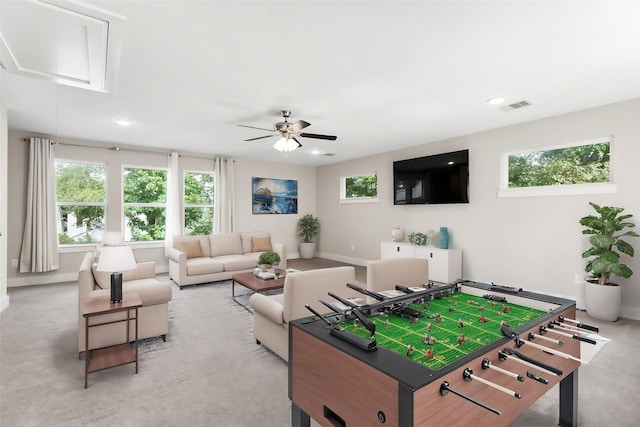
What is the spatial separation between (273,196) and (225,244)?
224 centimetres

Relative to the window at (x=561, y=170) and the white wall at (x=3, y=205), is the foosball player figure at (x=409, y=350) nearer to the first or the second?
the window at (x=561, y=170)

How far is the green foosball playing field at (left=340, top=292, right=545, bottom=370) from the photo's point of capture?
47.4 inches

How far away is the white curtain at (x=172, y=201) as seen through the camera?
6.46 meters

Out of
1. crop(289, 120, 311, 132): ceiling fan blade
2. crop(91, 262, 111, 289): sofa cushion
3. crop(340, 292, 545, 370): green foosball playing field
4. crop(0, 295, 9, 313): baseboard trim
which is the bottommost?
crop(0, 295, 9, 313): baseboard trim

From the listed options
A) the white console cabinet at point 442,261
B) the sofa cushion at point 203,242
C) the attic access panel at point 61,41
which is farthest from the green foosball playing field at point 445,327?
the sofa cushion at point 203,242

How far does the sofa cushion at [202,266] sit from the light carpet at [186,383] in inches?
67.0

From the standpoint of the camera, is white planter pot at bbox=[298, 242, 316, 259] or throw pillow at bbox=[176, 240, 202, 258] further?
white planter pot at bbox=[298, 242, 316, 259]

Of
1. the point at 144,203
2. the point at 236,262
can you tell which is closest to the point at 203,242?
the point at 236,262

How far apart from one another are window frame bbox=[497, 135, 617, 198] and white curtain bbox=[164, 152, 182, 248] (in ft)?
19.8

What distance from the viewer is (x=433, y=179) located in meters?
5.66

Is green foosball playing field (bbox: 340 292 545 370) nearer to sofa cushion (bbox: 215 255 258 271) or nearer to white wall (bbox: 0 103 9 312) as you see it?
sofa cushion (bbox: 215 255 258 271)

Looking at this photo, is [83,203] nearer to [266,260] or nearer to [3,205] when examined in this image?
[3,205]

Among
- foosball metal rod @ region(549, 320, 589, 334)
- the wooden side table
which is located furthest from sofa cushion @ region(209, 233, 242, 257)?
foosball metal rod @ region(549, 320, 589, 334)

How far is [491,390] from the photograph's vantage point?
1.21 metres
